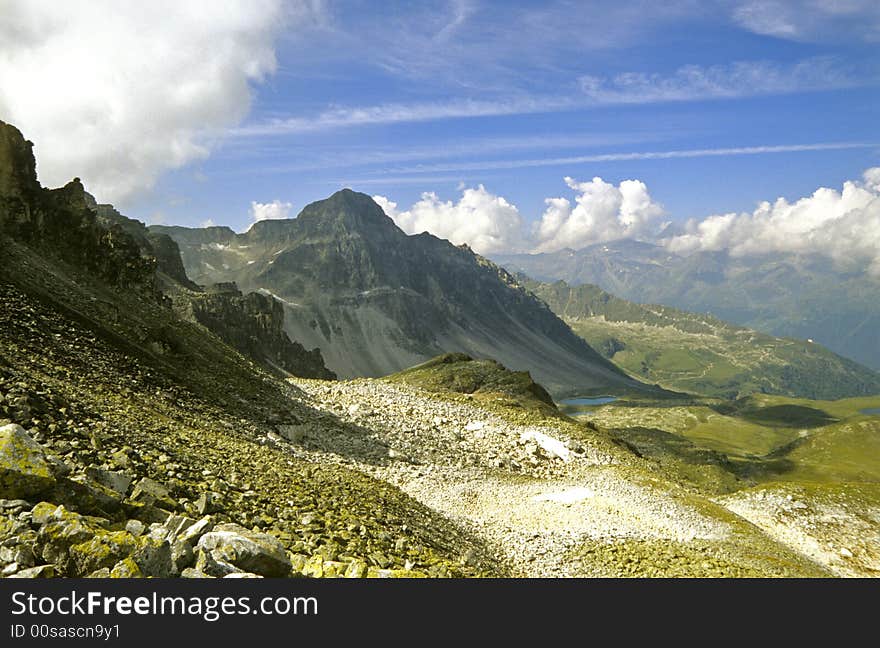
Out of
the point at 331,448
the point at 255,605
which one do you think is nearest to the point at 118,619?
the point at 255,605

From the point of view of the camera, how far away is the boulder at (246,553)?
9992 millimetres

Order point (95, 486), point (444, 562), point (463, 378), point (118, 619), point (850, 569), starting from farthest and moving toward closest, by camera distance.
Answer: point (463, 378), point (850, 569), point (444, 562), point (95, 486), point (118, 619)

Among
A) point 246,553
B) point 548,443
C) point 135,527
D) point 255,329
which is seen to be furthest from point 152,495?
→ point 255,329

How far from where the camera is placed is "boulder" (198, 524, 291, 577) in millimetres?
9992

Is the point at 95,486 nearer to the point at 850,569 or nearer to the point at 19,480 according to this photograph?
the point at 19,480

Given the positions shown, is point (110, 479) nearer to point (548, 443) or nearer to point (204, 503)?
point (204, 503)

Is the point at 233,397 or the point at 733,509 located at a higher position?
the point at 233,397

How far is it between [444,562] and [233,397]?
2234 cm

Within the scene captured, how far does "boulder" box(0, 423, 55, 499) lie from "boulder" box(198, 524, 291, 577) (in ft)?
11.2

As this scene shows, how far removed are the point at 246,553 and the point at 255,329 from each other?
149 meters

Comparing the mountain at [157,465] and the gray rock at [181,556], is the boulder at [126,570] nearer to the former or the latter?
the mountain at [157,465]

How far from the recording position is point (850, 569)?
28.9 m

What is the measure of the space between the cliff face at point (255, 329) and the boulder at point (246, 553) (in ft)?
367

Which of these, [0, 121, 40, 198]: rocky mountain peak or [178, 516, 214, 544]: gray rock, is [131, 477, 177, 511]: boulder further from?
[0, 121, 40, 198]: rocky mountain peak
